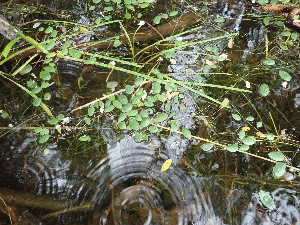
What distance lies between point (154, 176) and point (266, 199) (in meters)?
0.71

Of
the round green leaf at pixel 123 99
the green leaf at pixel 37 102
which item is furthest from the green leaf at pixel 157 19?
the green leaf at pixel 37 102

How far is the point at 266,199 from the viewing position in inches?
70.0

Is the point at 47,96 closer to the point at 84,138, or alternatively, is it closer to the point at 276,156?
the point at 84,138

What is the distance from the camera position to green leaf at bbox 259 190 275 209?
1749 millimetres

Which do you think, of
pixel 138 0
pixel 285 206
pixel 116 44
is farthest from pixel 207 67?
pixel 285 206

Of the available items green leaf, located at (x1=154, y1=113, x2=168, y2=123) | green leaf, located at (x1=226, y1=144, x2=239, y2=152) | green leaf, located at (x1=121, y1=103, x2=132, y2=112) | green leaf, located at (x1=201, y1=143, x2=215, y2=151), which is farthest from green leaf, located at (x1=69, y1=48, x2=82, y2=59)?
green leaf, located at (x1=226, y1=144, x2=239, y2=152)

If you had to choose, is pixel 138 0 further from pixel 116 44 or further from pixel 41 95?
pixel 41 95

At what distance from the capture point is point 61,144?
2074mm

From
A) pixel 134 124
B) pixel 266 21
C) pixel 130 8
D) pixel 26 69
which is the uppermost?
pixel 130 8

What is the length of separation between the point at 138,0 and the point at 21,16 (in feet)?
3.83

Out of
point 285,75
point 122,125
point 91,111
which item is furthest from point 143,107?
point 285,75

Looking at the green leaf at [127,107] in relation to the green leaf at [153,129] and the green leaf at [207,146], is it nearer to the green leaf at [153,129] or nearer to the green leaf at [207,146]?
the green leaf at [153,129]

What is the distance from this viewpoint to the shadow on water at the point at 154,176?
5.87 feet

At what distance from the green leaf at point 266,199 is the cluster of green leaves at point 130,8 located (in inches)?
66.6
